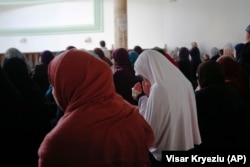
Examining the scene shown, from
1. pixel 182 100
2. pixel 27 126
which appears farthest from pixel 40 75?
pixel 182 100

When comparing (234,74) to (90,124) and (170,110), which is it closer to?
(170,110)

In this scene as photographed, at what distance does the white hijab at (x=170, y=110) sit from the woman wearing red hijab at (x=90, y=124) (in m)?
0.55

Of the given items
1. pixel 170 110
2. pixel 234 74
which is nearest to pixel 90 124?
pixel 170 110

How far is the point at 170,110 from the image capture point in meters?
2.37

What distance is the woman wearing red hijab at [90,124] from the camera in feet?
5.29

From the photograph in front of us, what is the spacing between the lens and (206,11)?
32.7ft

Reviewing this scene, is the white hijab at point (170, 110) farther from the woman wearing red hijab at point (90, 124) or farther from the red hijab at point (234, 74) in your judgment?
the red hijab at point (234, 74)

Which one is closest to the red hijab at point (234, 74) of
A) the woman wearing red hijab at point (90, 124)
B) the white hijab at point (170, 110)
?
the white hijab at point (170, 110)

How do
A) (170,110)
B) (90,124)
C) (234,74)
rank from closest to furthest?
(90,124)
(170,110)
(234,74)

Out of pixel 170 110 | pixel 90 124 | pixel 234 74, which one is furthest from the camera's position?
pixel 234 74

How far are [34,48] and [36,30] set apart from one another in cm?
56

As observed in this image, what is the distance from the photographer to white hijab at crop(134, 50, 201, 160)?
2375 mm

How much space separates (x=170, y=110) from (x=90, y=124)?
34.1 inches

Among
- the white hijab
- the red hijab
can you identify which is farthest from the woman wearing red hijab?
the red hijab
